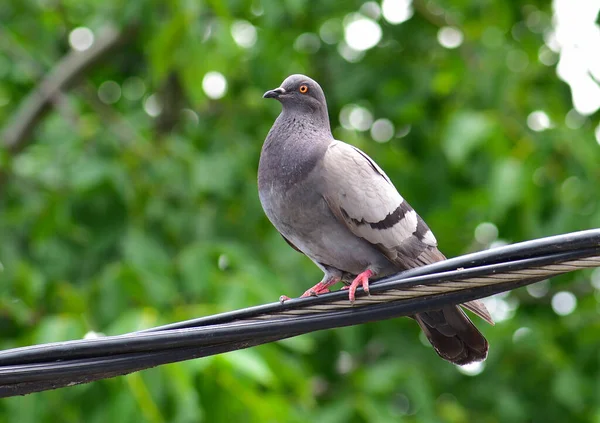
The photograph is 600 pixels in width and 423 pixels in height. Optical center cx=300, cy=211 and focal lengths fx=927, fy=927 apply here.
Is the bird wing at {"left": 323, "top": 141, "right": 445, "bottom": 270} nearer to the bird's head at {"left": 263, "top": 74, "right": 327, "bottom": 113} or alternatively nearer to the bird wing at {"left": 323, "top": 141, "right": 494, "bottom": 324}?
the bird wing at {"left": 323, "top": 141, "right": 494, "bottom": 324}

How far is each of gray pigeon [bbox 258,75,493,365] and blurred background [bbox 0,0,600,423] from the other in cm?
74

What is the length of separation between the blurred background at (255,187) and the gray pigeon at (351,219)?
741mm

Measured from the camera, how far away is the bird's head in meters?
4.26

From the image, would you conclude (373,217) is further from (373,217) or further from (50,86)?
(50,86)

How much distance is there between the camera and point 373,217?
3.78m

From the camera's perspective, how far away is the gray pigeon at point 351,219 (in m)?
3.77

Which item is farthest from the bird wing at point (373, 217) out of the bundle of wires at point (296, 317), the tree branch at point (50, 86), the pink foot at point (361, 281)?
the tree branch at point (50, 86)

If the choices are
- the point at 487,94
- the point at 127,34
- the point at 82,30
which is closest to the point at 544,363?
the point at 487,94

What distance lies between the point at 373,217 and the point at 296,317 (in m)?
1.12

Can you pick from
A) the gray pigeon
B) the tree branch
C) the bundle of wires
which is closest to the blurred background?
the tree branch

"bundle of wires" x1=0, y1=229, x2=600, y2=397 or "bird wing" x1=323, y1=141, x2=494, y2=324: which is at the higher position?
"bird wing" x1=323, y1=141, x2=494, y2=324

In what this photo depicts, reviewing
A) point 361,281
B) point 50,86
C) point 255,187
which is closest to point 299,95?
point 361,281

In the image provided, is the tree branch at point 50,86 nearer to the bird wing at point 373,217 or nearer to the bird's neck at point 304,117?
the bird's neck at point 304,117

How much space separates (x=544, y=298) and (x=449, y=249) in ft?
5.24
